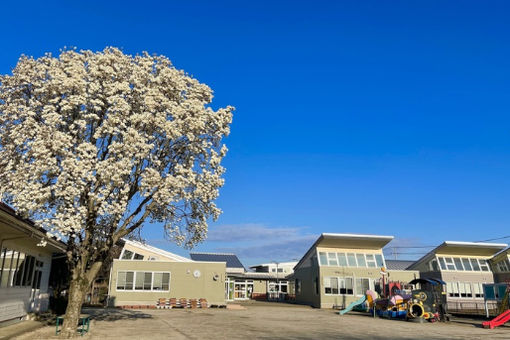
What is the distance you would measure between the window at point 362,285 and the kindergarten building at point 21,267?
87.4 feet

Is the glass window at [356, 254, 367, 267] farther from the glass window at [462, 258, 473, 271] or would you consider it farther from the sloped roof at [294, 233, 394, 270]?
the glass window at [462, 258, 473, 271]

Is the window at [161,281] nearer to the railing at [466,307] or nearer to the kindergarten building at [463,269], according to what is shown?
the railing at [466,307]

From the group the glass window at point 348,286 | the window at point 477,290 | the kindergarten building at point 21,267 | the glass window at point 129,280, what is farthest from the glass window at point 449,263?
the kindergarten building at point 21,267

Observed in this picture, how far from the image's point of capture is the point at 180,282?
36344 mm

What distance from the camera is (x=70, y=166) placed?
13742mm

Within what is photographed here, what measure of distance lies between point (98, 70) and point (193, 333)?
11.5 meters

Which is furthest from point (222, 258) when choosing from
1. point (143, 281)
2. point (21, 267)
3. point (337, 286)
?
point (21, 267)

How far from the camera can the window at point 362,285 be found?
38250mm

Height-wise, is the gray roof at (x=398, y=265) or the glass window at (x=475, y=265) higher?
the gray roof at (x=398, y=265)

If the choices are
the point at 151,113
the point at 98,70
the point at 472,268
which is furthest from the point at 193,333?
the point at 472,268

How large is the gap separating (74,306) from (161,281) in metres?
22.0

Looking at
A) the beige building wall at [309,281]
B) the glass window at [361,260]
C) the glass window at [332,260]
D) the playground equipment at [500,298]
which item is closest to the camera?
the playground equipment at [500,298]

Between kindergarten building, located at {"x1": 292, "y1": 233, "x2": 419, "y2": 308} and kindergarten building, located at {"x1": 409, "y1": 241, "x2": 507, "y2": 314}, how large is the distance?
2366 mm

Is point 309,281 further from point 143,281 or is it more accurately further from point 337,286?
point 143,281
